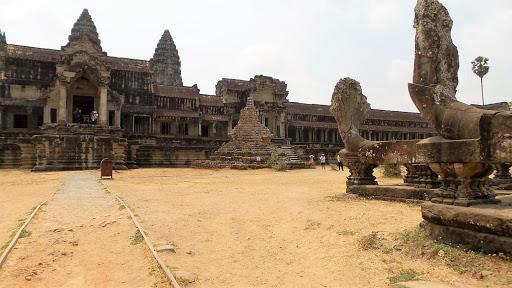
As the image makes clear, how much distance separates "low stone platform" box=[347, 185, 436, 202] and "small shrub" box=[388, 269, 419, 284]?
460 cm

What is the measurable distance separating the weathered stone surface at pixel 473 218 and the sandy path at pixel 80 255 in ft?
11.9

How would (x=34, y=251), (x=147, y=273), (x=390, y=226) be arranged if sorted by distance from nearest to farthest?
(x=147, y=273)
(x=34, y=251)
(x=390, y=226)

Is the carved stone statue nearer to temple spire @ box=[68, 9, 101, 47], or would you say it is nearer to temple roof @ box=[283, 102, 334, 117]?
temple roof @ box=[283, 102, 334, 117]

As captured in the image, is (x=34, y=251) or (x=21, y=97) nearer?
(x=34, y=251)

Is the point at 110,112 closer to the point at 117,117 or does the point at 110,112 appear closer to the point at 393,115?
the point at 117,117

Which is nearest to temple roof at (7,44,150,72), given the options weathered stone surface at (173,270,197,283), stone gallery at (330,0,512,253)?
stone gallery at (330,0,512,253)

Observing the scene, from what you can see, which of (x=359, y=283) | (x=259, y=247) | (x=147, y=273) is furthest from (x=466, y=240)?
(x=147, y=273)

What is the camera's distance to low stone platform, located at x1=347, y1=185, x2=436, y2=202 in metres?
8.36

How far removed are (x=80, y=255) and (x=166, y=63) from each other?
152 feet

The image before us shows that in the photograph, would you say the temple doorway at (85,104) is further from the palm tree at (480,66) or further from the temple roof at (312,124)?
the palm tree at (480,66)

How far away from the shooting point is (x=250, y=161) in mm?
26969

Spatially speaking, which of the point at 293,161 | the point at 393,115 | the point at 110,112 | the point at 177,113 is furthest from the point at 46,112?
the point at 393,115

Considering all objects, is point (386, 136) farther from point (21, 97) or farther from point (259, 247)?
point (259, 247)

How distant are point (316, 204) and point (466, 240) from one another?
4.85 meters
